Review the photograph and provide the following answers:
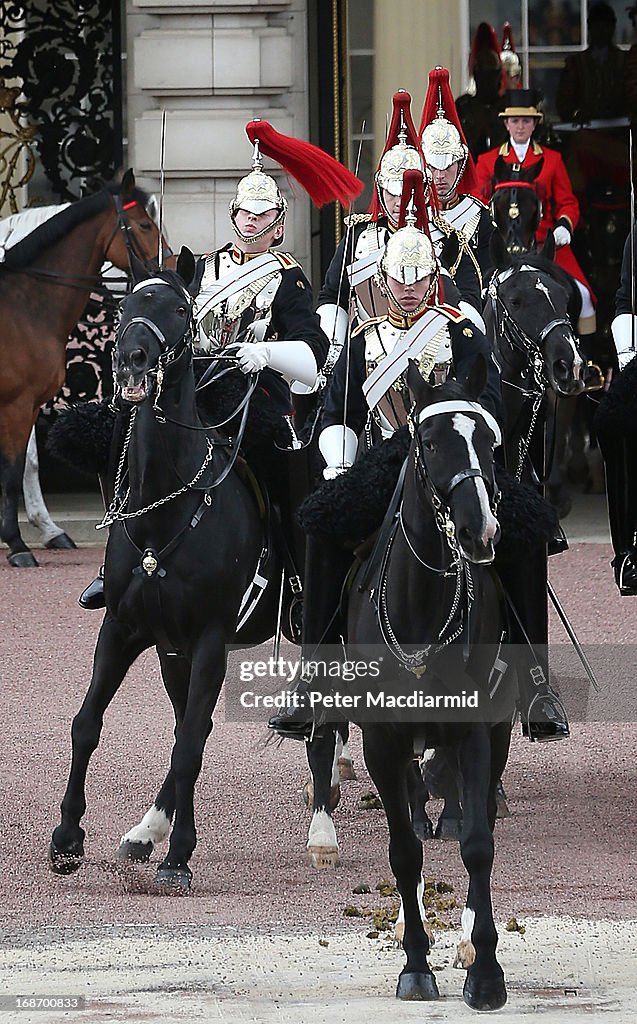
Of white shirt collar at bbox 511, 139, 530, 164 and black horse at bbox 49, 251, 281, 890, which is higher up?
white shirt collar at bbox 511, 139, 530, 164

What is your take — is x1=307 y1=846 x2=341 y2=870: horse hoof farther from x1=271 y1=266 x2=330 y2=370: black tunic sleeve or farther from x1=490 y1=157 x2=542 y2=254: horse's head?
x1=490 y1=157 x2=542 y2=254: horse's head

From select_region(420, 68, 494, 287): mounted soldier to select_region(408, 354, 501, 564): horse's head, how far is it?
2.06 m

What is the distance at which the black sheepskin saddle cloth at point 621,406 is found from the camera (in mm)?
6422

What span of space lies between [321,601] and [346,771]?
161 cm

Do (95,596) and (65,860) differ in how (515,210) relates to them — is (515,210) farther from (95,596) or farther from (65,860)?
(65,860)

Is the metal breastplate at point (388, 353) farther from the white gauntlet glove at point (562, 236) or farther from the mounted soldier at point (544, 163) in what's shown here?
the mounted soldier at point (544, 163)

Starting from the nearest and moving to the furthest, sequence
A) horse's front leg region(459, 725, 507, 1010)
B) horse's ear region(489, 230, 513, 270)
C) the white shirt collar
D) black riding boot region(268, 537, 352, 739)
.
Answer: horse's front leg region(459, 725, 507, 1010) < black riding boot region(268, 537, 352, 739) < horse's ear region(489, 230, 513, 270) < the white shirt collar

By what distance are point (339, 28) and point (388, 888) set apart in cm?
800

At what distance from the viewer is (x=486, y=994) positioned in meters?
4.38

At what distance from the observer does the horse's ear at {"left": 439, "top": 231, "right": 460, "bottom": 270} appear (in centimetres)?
619

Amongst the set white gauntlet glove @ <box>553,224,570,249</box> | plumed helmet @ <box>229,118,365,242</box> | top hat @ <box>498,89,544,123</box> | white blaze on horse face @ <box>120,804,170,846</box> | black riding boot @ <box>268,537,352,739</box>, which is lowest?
white blaze on horse face @ <box>120,804,170,846</box>

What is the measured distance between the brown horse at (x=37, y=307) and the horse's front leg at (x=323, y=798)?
5.21 meters

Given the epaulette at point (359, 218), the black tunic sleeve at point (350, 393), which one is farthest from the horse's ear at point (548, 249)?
the black tunic sleeve at point (350, 393)

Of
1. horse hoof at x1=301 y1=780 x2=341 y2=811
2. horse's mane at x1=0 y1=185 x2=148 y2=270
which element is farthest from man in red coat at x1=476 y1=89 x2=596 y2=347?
horse hoof at x1=301 y1=780 x2=341 y2=811
